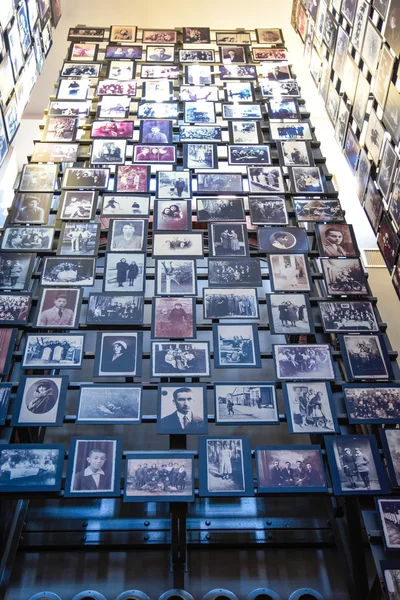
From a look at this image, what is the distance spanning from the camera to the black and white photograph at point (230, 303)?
5.59 m

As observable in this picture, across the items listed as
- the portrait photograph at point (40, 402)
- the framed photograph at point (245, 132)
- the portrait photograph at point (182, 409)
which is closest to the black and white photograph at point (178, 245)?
the portrait photograph at point (182, 409)

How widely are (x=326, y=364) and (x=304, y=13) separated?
627cm

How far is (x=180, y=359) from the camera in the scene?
5258 millimetres

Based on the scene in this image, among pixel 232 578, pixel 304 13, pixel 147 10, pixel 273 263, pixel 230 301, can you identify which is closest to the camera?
pixel 232 578

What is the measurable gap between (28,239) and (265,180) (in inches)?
106

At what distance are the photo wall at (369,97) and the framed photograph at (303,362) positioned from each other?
103 centimetres

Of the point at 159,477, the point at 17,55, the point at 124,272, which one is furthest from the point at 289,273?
the point at 17,55

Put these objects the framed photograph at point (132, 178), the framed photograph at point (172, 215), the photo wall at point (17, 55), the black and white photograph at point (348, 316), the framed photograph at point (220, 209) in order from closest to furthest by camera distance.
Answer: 1. the black and white photograph at point (348, 316)
2. the framed photograph at point (172, 215)
3. the framed photograph at point (220, 209)
4. the photo wall at point (17, 55)
5. the framed photograph at point (132, 178)

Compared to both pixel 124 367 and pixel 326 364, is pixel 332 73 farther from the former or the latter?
pixel 124 367

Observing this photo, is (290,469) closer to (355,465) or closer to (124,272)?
(355,465)

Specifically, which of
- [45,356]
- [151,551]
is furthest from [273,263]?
[151,551]

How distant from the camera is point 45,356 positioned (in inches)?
206

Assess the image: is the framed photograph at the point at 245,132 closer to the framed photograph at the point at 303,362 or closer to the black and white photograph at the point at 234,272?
the black and white photograph at the point at 234,272

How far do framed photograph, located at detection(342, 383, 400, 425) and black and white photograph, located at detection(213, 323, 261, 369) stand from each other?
0.77 meters
